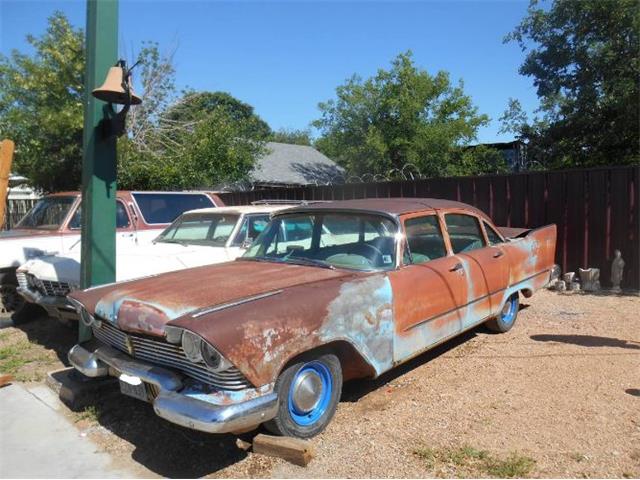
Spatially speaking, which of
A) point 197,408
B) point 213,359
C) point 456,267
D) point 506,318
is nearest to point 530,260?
point 506,318

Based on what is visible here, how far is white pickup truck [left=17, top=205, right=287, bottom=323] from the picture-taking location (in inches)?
226

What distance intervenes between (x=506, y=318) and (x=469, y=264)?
1480 mm

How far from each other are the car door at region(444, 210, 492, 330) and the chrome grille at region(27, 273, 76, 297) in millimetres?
3975

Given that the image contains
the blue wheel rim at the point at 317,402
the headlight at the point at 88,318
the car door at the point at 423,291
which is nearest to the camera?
the blue wheel rim at the point at 317,402

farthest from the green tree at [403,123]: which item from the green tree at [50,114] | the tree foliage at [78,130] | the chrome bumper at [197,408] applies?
the chrome bumper at [197,408]

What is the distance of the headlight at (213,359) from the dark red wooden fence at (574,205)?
23.5 feet

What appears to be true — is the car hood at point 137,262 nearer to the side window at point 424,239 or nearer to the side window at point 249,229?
the side window at point 249,229

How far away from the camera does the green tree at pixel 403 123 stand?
897 inches

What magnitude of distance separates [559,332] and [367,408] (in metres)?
3.03

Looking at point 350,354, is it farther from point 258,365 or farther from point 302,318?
point 258,365

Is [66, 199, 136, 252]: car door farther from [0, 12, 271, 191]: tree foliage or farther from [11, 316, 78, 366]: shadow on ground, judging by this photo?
[0, 12, 271, 191]: tree foliage

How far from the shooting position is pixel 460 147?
942 inches

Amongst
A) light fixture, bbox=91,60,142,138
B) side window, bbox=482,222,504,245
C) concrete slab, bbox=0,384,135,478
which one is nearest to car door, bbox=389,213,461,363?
side window, bbox=482,222,504,245

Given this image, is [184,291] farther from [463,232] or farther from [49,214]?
[49,214]
